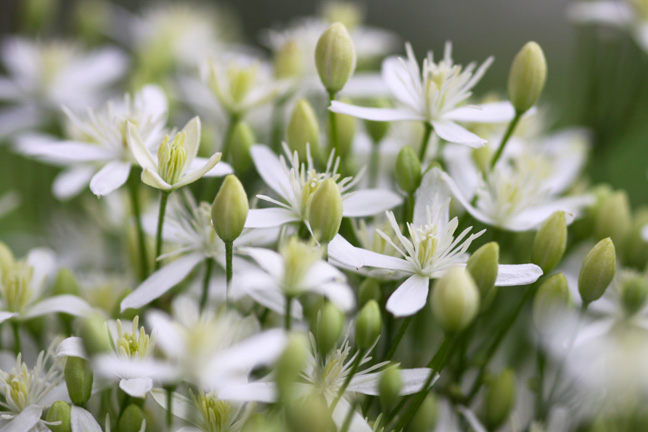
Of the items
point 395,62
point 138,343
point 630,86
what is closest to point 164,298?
point 138,343

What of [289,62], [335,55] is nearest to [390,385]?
[335,55]

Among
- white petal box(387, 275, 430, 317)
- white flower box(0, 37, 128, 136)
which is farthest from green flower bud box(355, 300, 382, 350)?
white flower box(0, 37, 128, 136)

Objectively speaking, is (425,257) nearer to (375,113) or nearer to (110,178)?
(375,113)

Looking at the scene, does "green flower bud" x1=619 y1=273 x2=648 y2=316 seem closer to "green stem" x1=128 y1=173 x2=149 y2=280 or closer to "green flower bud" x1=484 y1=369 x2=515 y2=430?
"green flower bud" x1=484 y1=369 x2=515 y2=430

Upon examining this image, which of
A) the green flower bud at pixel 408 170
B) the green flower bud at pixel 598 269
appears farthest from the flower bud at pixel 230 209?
the green flower bud at pixel 598 269

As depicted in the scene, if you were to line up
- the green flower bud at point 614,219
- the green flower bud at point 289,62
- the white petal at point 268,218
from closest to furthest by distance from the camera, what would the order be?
1. the white petal at point 268,218
2. the green flower bud at point 614,219
3. the green flower bud at point 289,62

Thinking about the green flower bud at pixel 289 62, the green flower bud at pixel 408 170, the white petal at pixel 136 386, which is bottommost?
the white petal at pixel 136 386

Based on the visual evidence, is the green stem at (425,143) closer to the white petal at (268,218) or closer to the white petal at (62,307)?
the white petal at (268,218)

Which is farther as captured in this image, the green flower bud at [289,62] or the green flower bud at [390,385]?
the green flower bud at [289,62]
